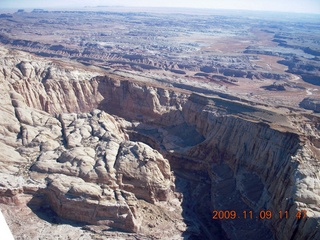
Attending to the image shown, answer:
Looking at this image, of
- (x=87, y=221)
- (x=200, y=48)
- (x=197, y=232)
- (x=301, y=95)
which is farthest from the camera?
(x=200, y=48)

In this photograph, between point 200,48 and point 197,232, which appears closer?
point 197,232

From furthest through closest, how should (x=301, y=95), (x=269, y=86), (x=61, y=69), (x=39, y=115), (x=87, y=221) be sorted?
(x=269, y=86) < (x=301, y=95) < (x=61, y=69) < (x=39, y=115) < (x=87, y=221)

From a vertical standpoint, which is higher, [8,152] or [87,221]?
[8,152]

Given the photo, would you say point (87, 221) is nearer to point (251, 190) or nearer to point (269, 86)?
point (251, 190)

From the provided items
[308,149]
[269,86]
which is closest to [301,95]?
[269,86]
